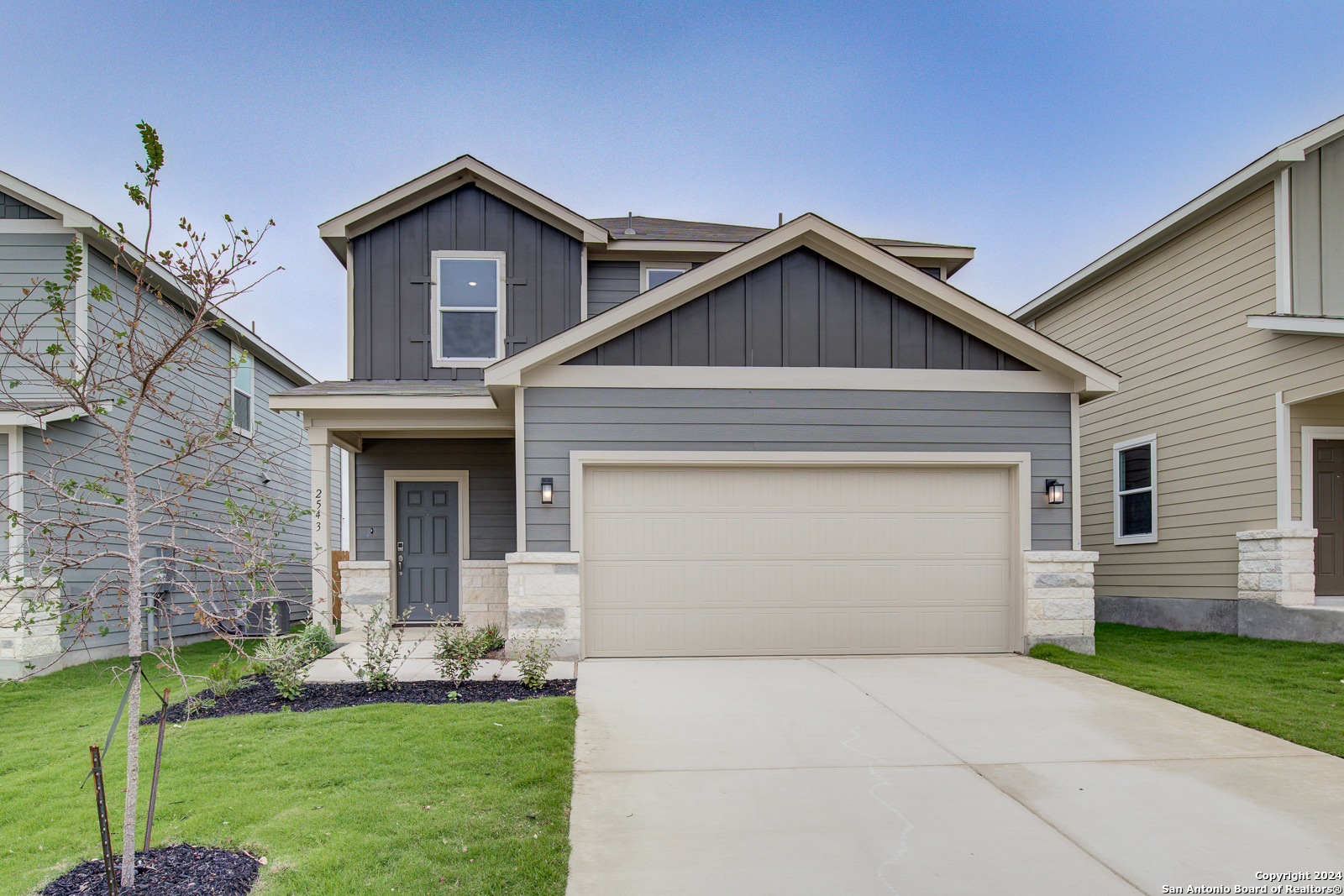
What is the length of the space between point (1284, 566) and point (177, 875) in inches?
421

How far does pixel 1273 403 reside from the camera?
31.9 ft

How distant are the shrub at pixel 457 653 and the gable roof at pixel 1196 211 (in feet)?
32.7

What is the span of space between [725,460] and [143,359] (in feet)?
19.1

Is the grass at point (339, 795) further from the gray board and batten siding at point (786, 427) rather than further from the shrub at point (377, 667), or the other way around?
the gray board and batten siding at point (786, 427)

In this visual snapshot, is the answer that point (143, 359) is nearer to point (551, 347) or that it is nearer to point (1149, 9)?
point (551, 347)

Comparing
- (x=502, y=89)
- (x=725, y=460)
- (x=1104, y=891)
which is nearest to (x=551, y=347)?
(x=725, y=460)

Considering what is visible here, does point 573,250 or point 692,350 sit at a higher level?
point 573,250

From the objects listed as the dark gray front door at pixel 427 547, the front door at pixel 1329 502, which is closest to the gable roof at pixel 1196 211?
the front door at pixel 1329 502

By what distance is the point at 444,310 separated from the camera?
11266 mm

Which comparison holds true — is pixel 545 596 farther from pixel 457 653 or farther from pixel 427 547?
pixel 427 547

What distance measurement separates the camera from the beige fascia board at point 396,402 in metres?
9.48

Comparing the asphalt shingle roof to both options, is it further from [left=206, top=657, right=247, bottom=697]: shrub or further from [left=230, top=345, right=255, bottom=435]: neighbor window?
[left=206, top=657, right=247, bottom=697]: shrub

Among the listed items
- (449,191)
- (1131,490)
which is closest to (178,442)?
(449,191)

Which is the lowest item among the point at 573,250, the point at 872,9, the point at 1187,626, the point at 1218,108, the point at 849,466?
the point at 1187,626
